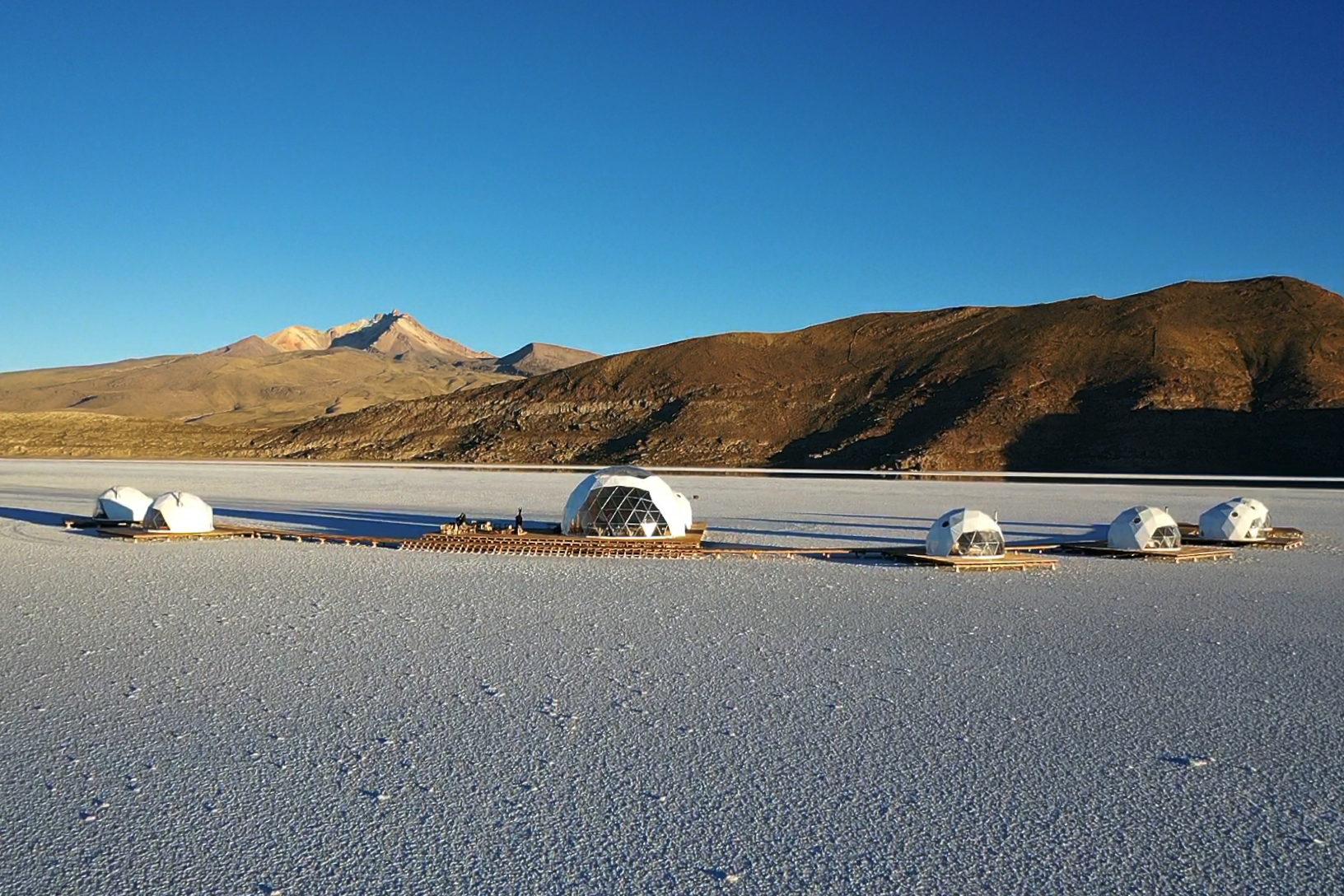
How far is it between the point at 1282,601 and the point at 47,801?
15770mm

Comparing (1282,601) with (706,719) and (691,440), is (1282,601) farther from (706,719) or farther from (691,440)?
(691,440)

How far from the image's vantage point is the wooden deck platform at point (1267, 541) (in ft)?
70.4

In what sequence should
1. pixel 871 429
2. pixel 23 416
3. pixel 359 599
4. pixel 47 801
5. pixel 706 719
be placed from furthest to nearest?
pixel 23 416, pixel 871 429, pixel 359 599, pixel 706 719, pixel 47 801

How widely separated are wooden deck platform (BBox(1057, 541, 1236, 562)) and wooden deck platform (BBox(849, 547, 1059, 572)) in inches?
69.4

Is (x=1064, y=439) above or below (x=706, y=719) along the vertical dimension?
above

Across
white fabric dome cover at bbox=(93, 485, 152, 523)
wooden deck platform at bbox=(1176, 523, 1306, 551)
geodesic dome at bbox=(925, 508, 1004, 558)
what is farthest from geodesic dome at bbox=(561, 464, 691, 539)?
wooden deck platform at bbox=(1176, 523, 1306, 551)

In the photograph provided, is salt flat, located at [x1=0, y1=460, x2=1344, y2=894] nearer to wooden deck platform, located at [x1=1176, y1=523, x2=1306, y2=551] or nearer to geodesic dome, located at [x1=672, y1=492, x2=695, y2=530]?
wooden deck platform, located at [x1=1176, y1=523, x2=1306, y2=551]

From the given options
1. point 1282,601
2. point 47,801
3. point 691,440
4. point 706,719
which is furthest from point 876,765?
point 691,440

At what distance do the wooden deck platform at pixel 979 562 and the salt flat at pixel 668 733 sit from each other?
952 millimetres

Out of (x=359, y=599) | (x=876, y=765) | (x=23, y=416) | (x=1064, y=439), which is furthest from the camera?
(x=23, y=416)

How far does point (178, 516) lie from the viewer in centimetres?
2177

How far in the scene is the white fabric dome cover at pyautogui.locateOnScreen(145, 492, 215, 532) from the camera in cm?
2173

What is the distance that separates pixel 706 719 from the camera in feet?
26.9

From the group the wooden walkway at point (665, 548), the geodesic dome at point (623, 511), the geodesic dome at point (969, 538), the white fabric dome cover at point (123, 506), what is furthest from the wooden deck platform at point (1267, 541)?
the white fabric dome cover at point (123, 506)
